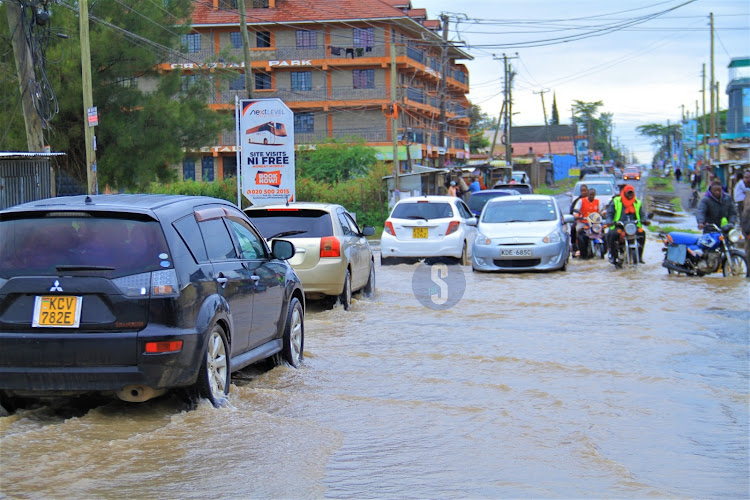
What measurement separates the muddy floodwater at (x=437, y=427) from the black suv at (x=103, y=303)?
0.37 metres

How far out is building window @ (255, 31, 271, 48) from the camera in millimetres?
63094

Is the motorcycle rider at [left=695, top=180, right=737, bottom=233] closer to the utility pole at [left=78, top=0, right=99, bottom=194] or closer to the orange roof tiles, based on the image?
the utility pole at [left=78, top=0, right=99, bottom=194]

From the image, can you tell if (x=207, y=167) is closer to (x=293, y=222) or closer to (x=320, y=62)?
(x=320, y=62)

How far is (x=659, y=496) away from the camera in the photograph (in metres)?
5.16

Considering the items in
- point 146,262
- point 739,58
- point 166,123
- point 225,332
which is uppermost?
point 739,58

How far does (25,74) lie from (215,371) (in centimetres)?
1387

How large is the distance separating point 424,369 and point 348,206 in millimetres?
28486

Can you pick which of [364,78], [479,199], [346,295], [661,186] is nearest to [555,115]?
[661,186]

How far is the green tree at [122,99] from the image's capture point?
27703 millimetres

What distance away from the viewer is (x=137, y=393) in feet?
21.4

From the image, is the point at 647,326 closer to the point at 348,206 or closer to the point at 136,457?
the point at 136,457

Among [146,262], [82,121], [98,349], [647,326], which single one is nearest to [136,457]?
[98,349]

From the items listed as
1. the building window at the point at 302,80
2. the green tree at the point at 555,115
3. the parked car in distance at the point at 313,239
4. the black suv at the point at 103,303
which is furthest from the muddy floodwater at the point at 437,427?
the green tree at the point at 555,115

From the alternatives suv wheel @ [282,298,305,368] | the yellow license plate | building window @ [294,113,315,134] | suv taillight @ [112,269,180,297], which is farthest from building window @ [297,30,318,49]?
the yellow license plate
